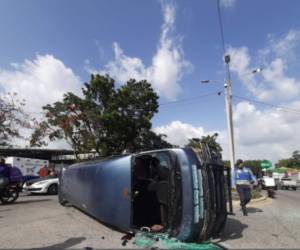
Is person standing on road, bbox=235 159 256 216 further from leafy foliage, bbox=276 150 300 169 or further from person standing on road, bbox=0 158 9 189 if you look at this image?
leafy foliage, bbox=276 150 300 169

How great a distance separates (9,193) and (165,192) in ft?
30.5

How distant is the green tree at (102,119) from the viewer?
27.2 metres

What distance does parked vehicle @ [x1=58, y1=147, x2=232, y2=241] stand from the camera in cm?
518

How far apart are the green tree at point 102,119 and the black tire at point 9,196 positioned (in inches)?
541

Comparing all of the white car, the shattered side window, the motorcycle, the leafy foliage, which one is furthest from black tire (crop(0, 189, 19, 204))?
the leafy foliage

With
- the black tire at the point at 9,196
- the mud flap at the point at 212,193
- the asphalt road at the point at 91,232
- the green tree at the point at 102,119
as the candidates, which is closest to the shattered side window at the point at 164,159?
the mud flap at the point at 212,193

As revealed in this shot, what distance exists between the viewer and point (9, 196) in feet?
41.1

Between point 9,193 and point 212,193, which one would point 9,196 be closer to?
point 9,193

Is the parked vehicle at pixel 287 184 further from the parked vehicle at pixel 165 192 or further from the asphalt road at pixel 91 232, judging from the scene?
the parked vehicle at pixel 165 192

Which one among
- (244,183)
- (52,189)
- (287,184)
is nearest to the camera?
(244,183)

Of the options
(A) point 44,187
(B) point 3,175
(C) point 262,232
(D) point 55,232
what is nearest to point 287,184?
(A) point 44,187

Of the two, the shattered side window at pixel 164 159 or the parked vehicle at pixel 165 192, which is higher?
the shattered side window at pixel 164 159

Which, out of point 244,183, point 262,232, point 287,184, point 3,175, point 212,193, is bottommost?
point 262,232

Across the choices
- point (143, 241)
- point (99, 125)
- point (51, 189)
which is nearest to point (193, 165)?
point (143, 241)
